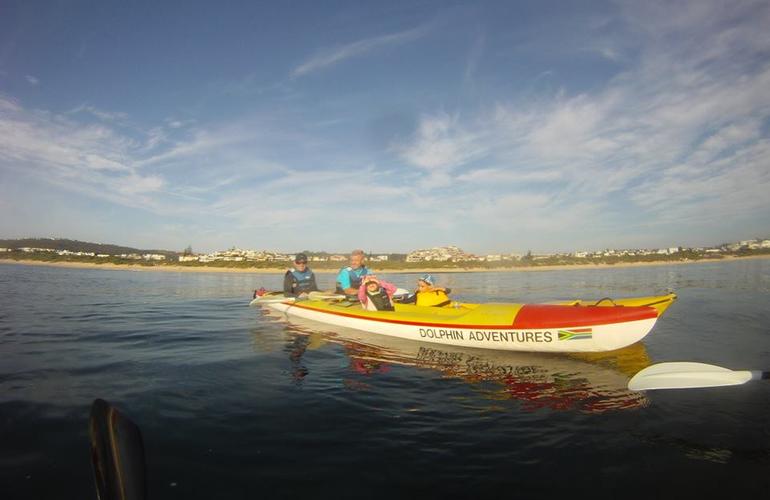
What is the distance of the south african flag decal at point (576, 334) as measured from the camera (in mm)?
7687

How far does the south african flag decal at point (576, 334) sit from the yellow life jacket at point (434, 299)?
130 inches

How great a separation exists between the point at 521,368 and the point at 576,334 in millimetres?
1402

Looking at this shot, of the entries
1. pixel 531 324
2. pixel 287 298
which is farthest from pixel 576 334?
pixel 287 298

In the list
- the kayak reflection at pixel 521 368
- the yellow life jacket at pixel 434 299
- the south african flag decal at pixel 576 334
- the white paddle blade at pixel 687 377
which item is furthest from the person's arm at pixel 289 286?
the white paddle blade at pixel 687 377

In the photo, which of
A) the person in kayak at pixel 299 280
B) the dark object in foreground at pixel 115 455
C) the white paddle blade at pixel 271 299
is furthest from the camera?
the person in kayak at pixel 299 280

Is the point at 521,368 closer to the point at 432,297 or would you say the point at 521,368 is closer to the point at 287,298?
the point at 432,297

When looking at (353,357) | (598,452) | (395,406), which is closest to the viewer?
(598,452)

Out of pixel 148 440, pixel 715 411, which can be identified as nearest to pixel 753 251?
pixel 715 411

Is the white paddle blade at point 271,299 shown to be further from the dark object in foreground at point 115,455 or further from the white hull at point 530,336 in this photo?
the dark object in foreground at point 115,455

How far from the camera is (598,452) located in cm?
406

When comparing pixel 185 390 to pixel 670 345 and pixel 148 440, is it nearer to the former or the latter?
pixel 148 440

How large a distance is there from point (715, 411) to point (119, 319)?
52.2ft

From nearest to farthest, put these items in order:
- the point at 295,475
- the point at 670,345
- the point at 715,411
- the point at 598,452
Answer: the point at 295,475 → the point at 598,452 → the point at 715,411 → the point at 670,345

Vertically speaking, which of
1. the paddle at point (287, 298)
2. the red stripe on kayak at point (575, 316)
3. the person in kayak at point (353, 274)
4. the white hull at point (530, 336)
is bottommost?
the white hull at point (530, 336)
